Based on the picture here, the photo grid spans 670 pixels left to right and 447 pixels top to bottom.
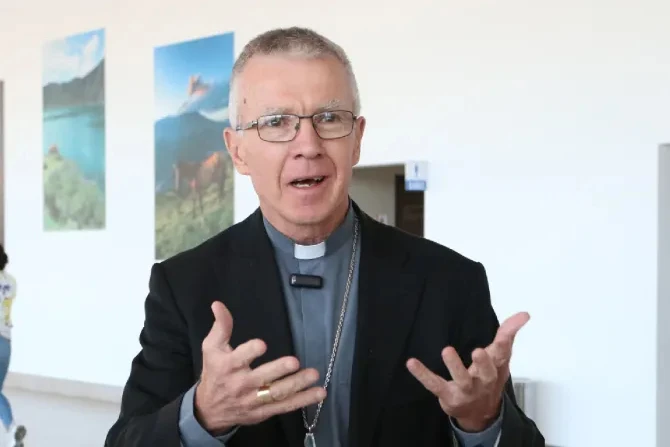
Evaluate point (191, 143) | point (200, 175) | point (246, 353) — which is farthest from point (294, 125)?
point (191, 143)

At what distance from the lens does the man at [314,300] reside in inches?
67.4

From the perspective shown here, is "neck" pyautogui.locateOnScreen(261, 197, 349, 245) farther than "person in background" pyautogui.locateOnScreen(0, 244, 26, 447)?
No

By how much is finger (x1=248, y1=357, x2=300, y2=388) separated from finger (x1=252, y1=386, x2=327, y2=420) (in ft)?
0.15

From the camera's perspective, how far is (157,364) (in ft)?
5.65

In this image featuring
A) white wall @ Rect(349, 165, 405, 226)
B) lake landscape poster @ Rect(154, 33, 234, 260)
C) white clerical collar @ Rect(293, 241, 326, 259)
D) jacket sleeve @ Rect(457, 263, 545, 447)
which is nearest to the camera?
jacket sleeve @ Rect(457, 263, 545, 447)

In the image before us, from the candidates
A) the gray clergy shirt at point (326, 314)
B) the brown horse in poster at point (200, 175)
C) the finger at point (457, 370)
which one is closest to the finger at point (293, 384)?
the finger at point (457, 370)

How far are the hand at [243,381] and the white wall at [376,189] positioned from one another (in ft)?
20.8

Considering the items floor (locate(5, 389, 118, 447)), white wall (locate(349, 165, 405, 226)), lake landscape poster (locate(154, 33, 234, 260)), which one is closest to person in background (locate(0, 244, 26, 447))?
floor (locate(5, 389, 118, 447))

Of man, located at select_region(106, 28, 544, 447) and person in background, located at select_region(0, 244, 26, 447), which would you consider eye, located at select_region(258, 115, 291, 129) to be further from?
person in background, located at select_region(0, 244, 26, 447)

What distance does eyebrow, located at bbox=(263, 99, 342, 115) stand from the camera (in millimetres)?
1716

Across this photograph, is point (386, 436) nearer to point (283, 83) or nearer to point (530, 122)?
point (283, 83)

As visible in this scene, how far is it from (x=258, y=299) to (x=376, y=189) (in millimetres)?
6392

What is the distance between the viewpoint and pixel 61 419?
827 centimetres

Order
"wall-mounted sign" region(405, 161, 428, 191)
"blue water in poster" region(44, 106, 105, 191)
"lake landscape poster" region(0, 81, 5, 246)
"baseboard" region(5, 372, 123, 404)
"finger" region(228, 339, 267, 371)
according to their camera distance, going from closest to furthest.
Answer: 1. "finger" region(228, 339, 267, 371)
2. "wall-mounted sign" region(405, 161, 428, 191)
3. "baseboard" region(5, 372, 123, 404)
4. "blue water in poster" region(44, 106, 105, 191)
5. "lake landscape poster" region(0, 81, 5, 246)
